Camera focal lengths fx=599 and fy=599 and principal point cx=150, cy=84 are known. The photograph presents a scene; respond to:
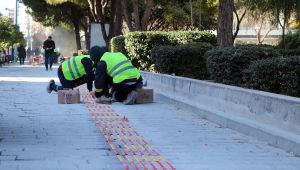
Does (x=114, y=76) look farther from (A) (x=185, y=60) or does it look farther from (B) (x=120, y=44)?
(B) (x=120, y=44)

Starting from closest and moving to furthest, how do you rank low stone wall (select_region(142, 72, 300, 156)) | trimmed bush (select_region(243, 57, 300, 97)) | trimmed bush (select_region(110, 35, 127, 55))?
low stone wall (select_region(142, 72, 300, 156))
trimmed bush (select_region(243, 57, 300, 97))
trimmed bush (select_region(110, 35, 127, 55))

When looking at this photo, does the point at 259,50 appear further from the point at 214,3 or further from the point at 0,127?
the point at 214,3

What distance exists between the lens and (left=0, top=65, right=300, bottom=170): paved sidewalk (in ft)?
21.7

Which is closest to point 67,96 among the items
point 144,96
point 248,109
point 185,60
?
point 144,96

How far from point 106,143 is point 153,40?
1184 cm

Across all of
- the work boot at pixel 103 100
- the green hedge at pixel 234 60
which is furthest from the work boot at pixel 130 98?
the green hedge at pixel 234 60

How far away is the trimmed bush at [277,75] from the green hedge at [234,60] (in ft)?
3.83

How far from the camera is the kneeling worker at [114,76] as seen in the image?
40.5ft

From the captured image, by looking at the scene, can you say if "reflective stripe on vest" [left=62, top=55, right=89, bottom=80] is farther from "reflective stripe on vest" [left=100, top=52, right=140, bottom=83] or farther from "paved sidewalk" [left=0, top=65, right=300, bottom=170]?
"paved sidewalk" [left=0, top=65, right=300, bottom=170]

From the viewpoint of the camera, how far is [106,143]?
7.89 m

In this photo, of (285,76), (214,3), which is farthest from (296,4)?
(214,3)

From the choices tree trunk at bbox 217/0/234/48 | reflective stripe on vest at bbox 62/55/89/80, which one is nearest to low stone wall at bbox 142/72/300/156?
reflective stripe on vest at bbox 62/55/89/80

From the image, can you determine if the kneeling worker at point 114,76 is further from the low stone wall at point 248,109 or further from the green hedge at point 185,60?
the green hedge at point 185,60

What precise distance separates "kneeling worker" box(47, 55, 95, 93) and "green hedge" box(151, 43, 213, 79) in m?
3.00
